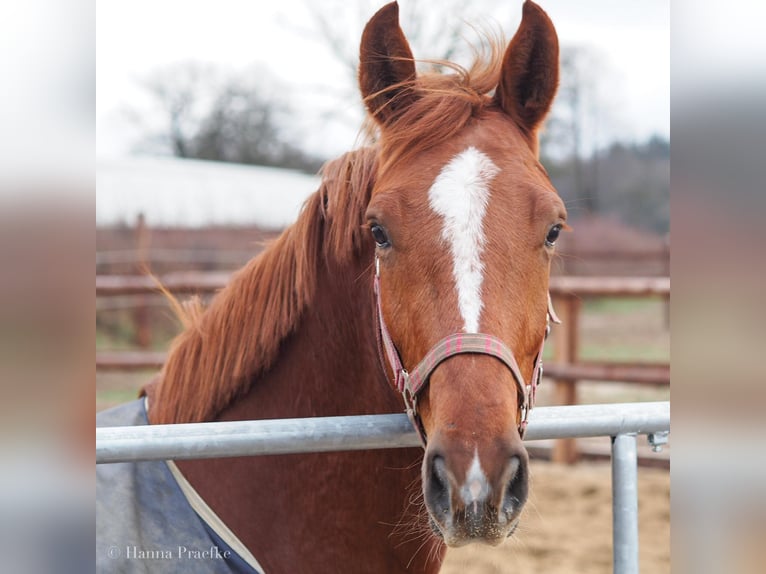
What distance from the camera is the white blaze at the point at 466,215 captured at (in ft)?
4.26

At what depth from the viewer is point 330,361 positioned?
1.75m

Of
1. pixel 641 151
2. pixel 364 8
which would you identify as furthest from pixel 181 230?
pixel 641 151

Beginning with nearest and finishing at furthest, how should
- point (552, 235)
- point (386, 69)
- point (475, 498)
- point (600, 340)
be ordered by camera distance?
point (475, 498) < point (552, 235) < point (386, 69) < point (600, 340)

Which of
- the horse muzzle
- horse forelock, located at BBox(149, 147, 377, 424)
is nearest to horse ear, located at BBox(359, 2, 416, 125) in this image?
horse forelock, located at BBox(149, 147, 377, 424)

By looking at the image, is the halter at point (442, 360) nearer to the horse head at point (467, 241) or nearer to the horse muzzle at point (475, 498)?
the horse head at point (467, 241)

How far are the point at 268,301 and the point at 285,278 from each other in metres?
0.08

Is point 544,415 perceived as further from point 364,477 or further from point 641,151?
point 641,151

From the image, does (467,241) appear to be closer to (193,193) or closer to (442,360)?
(442,360)

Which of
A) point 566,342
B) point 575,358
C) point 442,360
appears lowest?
point 575,358

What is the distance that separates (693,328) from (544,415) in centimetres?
80

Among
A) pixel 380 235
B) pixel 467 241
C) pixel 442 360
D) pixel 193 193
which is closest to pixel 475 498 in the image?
pixel 442 360

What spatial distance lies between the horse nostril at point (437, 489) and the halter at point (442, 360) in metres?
0.16

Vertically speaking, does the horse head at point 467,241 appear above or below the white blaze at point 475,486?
above

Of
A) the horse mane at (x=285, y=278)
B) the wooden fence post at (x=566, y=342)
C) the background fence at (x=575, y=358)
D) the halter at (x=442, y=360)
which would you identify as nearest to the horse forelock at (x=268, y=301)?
the horse mane at (x=285, y=278)
